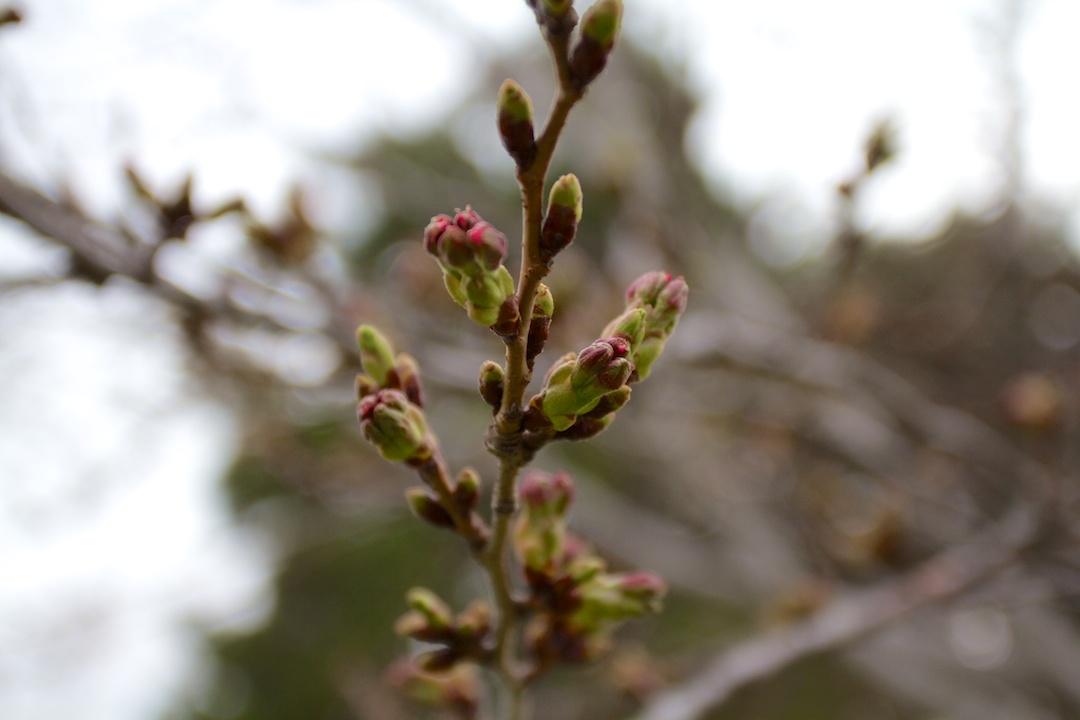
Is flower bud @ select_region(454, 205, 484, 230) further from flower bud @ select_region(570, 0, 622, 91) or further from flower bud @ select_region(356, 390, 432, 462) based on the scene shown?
flower bud @ select_region(356, 390, 432, 462)

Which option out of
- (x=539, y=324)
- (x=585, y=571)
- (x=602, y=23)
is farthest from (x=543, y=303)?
(x=585, y=571)

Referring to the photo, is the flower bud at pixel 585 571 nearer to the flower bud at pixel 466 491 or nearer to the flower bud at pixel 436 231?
the flower bud at pixel 466 491

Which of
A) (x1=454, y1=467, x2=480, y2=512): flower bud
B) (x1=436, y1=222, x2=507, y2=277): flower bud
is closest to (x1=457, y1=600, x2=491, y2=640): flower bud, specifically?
(x1=454, y1=467, x2=480, y2=512): flower bud

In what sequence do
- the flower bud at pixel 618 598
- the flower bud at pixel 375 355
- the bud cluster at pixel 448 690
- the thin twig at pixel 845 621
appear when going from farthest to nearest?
the thin twig at pixel 845 621
the bud cluster at pixel 448 690
the flower bud at pixel 618 598
the flower bud at pixel 375 355

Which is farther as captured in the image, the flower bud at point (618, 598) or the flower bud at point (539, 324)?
the flower bud at point (618, 598)

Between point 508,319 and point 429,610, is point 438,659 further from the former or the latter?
point 508,319

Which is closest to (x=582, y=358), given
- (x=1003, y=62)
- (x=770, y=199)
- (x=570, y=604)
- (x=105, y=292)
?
(x=570, y=604)

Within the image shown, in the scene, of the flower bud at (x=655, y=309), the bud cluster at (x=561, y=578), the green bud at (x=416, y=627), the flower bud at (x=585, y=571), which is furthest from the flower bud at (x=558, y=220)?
the green bud at (x=416, y=627)
